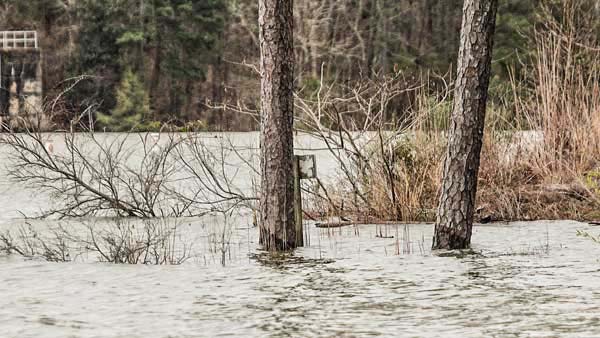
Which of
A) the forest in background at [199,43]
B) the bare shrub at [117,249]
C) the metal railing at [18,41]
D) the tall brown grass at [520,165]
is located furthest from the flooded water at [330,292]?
the metal railing at [18,41]

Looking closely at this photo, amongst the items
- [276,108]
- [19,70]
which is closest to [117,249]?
[276,108]

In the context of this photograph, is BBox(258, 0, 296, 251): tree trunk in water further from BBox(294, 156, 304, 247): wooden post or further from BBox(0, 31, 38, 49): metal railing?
BBox(0, 31, 38, 49): metal railing

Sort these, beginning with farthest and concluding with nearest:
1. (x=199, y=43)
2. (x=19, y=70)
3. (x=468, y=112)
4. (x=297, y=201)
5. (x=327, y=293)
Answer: (x=199, y=43)
(x=19, y=70)
(x=297, y=201)
(x=468, y=112)
(x=327, y=293)

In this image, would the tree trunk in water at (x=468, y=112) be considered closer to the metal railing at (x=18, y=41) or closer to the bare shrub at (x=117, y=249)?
the bare shrub at (x=117, y=249)

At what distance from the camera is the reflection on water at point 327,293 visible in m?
6.44

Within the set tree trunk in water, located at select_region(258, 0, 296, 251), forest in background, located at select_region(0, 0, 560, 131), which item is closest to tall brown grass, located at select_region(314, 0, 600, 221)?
tree trunk in water, located at select_region(258, 0, 296, 251)

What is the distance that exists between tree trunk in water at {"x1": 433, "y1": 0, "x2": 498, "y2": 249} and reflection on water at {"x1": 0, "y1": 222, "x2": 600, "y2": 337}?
461 millimetres

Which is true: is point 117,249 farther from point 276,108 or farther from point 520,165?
point 520,165

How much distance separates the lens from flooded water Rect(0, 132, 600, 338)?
644cm

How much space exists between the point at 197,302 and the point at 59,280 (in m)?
1.60

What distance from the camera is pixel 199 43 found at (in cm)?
5100

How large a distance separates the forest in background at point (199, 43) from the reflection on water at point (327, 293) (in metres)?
36.9

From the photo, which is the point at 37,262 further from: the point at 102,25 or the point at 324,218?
the point at 102,25

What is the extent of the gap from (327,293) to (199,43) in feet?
145
